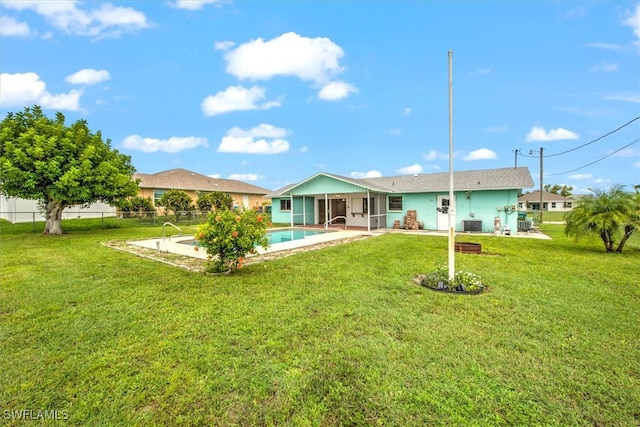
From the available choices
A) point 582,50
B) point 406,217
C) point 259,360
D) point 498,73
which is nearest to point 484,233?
point 406,217

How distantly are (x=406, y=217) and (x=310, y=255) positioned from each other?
10415mm

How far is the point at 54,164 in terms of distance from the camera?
11430mm

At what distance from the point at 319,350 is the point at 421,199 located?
1556cm

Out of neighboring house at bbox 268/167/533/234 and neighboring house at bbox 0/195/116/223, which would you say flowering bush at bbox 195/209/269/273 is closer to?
neighboring house at bbox 268/167/533/234

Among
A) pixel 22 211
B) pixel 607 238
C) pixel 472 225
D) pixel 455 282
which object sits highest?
pixel 22 211

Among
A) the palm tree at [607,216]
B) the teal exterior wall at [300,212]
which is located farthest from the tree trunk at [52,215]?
the palm tree at [607,216]

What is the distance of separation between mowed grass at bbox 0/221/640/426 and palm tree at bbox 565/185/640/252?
3475 mm

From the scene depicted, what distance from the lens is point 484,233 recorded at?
14.8m

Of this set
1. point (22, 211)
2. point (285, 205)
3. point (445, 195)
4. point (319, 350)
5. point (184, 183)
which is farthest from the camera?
point (184, 183)

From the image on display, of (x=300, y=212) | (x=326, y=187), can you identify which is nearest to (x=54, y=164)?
(x=326, y=187)

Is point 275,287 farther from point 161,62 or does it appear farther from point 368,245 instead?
point 161,62

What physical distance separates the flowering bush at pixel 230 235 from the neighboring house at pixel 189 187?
16596 mm

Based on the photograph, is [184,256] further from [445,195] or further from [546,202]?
[546,202]

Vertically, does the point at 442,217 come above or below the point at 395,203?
below
